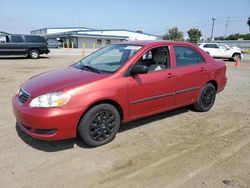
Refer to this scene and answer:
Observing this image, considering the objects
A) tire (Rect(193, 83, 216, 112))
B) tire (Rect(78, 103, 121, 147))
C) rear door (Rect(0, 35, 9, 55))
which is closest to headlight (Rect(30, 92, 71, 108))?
tire (Rect(78, 103, 121, 147))

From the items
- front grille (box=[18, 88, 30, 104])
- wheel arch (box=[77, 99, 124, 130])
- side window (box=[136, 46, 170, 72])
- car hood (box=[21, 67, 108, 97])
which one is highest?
side window (box=[136, 46, 170, 72])

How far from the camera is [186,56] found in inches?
205

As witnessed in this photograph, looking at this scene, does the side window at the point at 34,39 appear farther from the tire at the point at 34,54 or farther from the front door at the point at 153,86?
the front door at the point at 153,86

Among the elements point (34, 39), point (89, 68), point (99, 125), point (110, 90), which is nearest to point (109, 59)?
point (89, 68)

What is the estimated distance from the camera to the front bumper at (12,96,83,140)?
3.46 meters

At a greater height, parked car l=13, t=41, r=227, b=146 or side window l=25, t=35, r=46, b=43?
side window l=25, t=35, r=46, b=43

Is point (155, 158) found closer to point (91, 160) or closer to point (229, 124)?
point (91, 160)

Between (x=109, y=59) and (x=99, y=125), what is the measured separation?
1.50 meters

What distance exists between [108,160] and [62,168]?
25.2 inches

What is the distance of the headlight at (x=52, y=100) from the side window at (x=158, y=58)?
1.75 metres

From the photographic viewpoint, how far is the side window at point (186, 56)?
16.3 ft

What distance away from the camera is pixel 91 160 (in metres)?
3.55

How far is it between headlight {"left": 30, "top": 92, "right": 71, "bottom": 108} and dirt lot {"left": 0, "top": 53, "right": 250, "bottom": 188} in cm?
76

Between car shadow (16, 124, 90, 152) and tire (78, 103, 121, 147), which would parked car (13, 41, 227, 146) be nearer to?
tire (78, 103, 121, 147)
